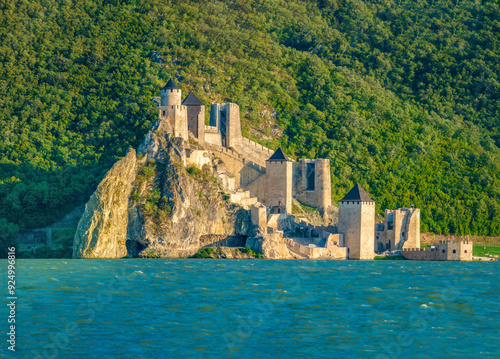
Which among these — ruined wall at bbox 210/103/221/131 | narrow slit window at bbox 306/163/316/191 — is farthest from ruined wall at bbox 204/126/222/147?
narrow slit window at bbox 306/163/316/191

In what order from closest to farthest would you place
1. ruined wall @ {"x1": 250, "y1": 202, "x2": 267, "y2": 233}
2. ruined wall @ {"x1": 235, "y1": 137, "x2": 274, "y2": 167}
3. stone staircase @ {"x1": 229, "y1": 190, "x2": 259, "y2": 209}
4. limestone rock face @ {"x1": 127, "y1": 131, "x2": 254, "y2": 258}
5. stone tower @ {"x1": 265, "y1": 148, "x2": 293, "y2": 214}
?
limestone rock face @ {"x1": 127, "y1": 131, "x2": 254, "y2": 258} < ruined wall @ {"x1": 250, "y1": 202, "x2": 267, "y2": 233} < stone staircase @ {"x1": 229, "y1": 190, "x2": 259, "y2": 209} < stone tower @ {"x1": 265, "y1": 148, "x2": 293, "y2": 214} < ruined wall @ {"x1": 235, "y1": 137, "x2": 274, "y2": 167}

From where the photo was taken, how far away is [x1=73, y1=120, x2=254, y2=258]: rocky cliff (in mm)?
65438

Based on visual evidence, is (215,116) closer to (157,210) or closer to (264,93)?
(157,210)

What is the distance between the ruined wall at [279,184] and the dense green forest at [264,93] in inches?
504

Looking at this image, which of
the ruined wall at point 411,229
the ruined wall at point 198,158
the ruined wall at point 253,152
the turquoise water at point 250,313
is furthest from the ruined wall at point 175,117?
the ruined wall at point 411,229

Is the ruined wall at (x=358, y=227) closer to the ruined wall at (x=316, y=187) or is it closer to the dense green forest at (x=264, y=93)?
the ruined wall at (x=316, y=187)

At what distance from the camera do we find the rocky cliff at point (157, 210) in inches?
2576

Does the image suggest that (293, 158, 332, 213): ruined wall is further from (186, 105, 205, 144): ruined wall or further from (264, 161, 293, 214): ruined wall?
(186, 105, 205, 144): ruined wall

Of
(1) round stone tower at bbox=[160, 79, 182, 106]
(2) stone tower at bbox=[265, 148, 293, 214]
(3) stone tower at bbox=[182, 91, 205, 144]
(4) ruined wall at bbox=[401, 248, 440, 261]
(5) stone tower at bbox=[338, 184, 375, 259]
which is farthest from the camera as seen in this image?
(3) stone tower at bbox=[182, 91, 205, 144]

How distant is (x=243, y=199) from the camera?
73.4m

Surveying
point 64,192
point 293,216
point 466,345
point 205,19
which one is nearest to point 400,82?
point 205,19

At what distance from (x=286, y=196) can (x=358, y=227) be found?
8.99 meters

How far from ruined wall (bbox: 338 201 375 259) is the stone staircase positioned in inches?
347

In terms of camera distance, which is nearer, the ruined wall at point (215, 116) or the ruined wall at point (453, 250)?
the ruined wall at point (453, 250)
